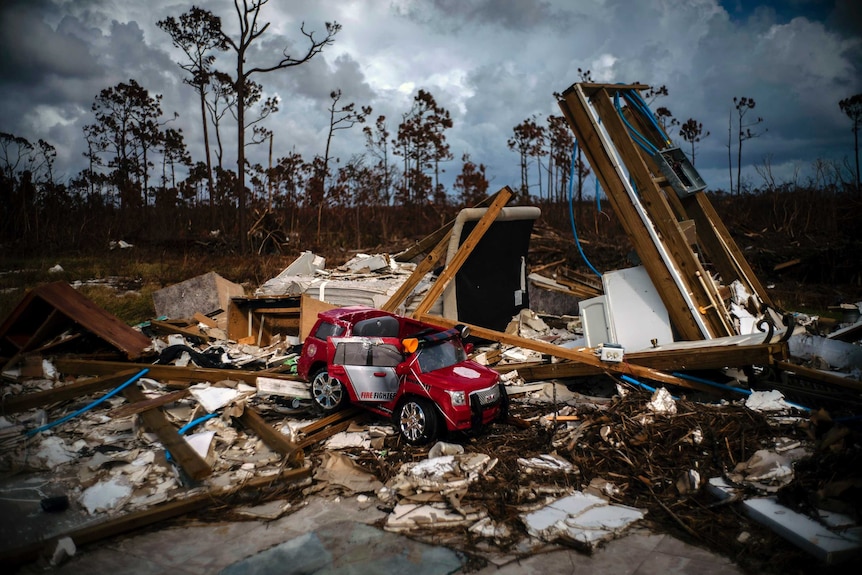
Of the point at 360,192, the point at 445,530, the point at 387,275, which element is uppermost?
the point at 360,192

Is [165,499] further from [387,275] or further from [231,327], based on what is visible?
[387,275]

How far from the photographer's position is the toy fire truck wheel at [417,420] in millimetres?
6148

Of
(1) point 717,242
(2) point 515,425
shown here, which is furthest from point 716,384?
(1) point 717,242

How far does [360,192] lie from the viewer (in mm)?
27906

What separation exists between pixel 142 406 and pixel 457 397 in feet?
13.1

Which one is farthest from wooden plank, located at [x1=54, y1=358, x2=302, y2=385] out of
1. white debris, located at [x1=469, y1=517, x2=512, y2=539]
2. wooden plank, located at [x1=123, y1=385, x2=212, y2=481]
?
white debris, located at [x1=469, y1=517, x2=512, y2=539]

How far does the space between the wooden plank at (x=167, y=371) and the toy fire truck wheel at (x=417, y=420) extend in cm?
249

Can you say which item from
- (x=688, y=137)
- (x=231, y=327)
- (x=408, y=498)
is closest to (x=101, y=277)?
(x=231, y=327)

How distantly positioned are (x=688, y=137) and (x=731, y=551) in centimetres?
3166

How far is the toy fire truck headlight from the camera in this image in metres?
6.08

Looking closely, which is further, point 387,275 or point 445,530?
point 387,275

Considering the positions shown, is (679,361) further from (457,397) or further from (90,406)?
(90,406)

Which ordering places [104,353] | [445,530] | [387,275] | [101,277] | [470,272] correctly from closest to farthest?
[445,530]
[104,353]
[470,272]
[387,275]
[101,277]

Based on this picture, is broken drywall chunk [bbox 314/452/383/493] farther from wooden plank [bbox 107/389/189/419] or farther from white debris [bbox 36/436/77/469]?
white debris [bbox 36/436/77/469]
